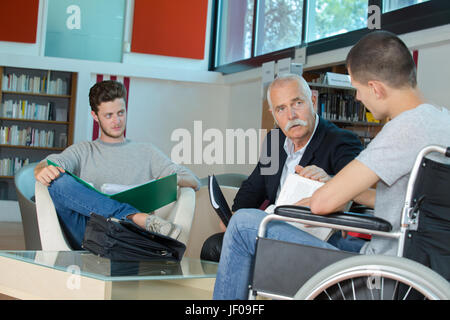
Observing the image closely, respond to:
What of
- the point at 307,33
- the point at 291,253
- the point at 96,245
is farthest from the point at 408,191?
the point at 307,33

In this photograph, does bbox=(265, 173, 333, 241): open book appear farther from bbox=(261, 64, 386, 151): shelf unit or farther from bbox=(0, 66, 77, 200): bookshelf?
bbox=(0, 66, 77, 200): bookshelf

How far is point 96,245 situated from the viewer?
2383 mm

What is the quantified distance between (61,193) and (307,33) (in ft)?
14.7

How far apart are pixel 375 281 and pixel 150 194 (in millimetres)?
1521

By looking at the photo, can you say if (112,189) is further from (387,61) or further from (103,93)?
(387,61)

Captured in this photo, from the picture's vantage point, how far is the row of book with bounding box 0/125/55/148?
25.6ft

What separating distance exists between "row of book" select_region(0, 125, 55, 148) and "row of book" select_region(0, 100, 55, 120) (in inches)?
6.8

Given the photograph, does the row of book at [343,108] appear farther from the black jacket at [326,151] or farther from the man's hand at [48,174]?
the man's hand at [48,174]

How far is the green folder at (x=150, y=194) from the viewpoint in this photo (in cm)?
263

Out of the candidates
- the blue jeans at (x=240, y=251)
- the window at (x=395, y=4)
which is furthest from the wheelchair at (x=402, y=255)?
the window at (x=395, y=4)

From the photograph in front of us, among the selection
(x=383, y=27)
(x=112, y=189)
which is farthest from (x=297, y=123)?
(x=383, y=27)

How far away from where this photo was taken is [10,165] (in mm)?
7816

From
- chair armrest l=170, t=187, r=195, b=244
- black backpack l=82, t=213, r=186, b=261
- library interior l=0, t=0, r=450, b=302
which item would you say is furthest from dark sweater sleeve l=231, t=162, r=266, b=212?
black backpack l=82, t=213, r=186, b=261

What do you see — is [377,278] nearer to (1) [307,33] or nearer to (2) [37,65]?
(1) [307,33]
